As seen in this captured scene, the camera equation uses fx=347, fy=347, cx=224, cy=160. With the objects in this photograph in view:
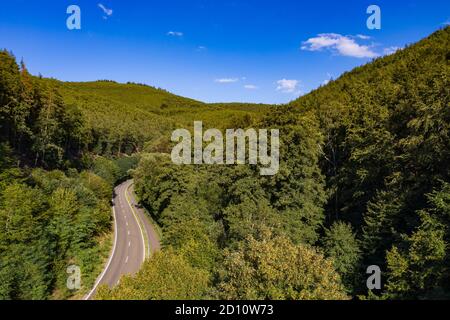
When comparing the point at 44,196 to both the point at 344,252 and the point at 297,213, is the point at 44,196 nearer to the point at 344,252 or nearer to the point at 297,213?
the point at 297,213

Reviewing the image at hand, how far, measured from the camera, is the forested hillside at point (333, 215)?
62.5 ft

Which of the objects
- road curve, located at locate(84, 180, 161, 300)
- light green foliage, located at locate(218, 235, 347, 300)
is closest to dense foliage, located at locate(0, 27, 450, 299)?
light green foliage, located at locate(218, 235, 347, 300)

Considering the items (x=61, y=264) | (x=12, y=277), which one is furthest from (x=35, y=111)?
(x=12, y=277)

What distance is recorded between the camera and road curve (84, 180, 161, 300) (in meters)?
45.2

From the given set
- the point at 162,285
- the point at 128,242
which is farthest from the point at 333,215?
the point at 128,242

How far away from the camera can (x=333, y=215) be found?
4494cm

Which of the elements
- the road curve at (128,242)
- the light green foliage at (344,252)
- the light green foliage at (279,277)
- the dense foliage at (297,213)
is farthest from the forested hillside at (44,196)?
the light green foliage at (344,252)

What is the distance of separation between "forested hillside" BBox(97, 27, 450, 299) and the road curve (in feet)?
23.6

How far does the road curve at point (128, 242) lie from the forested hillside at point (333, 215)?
23.6 feet

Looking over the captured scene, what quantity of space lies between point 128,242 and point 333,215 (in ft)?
107

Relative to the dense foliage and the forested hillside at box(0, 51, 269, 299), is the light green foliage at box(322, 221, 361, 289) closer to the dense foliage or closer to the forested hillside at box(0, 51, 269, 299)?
the dense foliage

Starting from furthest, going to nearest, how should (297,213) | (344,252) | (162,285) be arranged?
(297,213), (344,252), (162,285)

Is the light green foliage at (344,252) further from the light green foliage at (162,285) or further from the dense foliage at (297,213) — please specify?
the light green foliage at (162,285)
